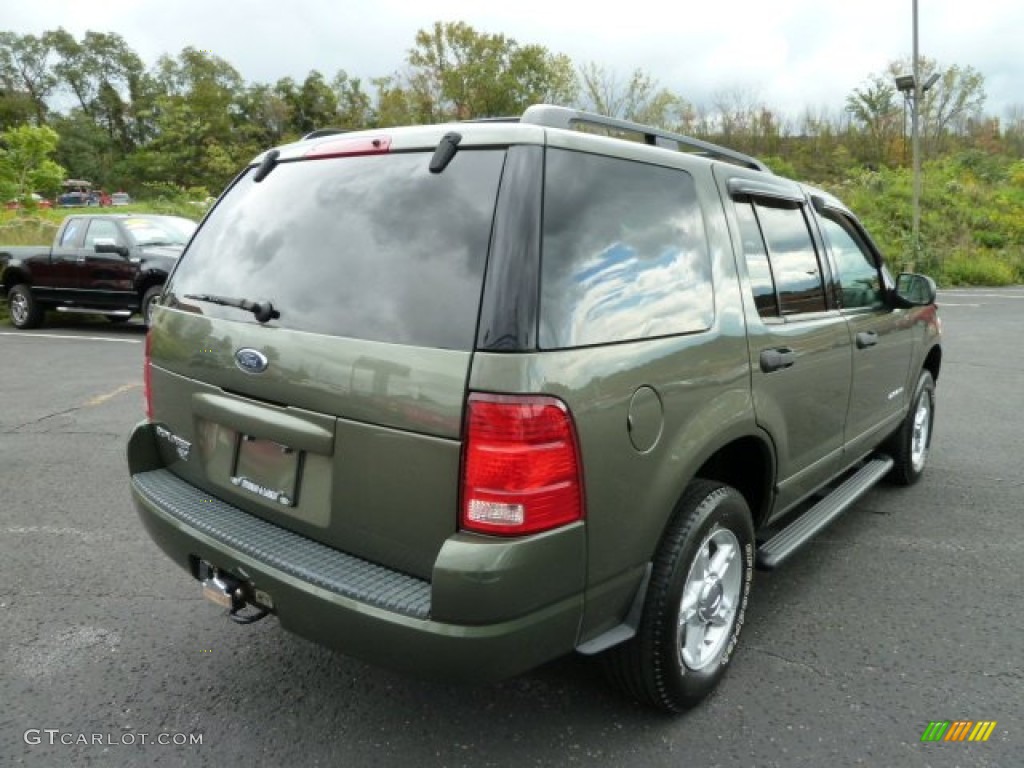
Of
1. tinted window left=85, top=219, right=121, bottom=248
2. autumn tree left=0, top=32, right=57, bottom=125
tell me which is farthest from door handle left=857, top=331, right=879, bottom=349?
autumn tree left=0, top=32, right=57, bottom=125

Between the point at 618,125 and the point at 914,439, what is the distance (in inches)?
128

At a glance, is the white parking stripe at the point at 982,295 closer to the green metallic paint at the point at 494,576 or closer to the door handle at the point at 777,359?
the door handle at the point at 777,359

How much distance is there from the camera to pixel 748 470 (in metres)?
2.83

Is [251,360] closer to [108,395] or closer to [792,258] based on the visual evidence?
[792,258]

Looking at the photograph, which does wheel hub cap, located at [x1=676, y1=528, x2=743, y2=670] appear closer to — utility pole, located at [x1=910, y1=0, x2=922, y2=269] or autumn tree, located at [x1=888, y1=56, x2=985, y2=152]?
utility pole, located at [x1=910, y1=0, x2=922, y2=269]

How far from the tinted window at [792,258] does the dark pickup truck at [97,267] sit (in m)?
8.99

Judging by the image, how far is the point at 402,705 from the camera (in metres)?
2.46

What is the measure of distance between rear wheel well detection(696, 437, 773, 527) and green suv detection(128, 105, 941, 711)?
11mm

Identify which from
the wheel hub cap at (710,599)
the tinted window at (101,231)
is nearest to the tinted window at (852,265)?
the wheel hub cap at (710,599)

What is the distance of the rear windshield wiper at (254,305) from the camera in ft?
7.32

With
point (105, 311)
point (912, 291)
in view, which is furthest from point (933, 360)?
point (105, 311)

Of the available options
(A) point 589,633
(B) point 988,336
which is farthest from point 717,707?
→ (B) point 988,336

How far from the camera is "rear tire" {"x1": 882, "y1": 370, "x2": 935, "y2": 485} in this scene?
4.39 m

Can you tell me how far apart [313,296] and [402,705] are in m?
1.38
